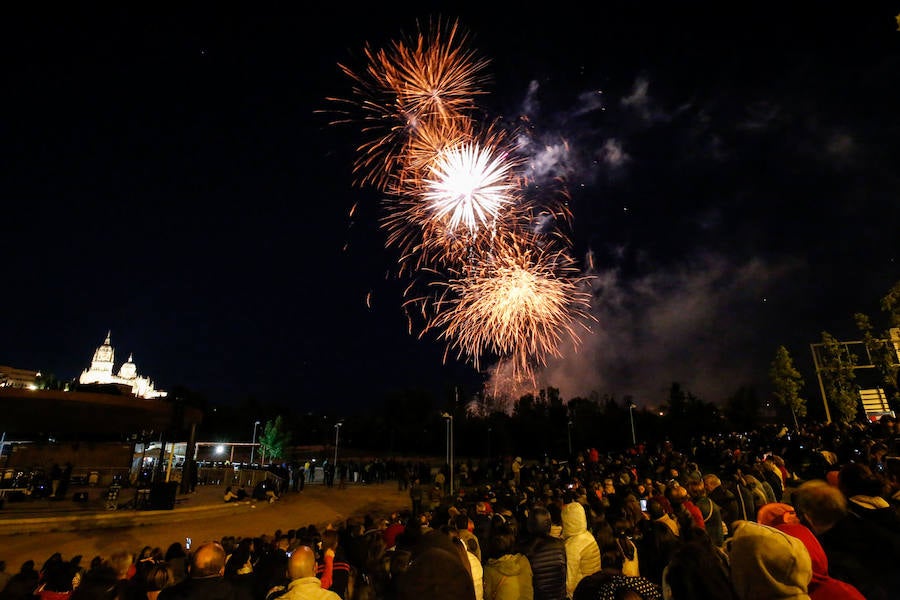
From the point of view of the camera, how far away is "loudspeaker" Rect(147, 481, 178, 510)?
18.2 m

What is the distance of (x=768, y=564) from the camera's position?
2641 millimetres

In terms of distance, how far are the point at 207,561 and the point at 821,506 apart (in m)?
4.56

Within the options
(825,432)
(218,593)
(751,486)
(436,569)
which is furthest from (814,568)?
(825,432)

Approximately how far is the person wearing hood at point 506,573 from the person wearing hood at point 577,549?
2.37ft

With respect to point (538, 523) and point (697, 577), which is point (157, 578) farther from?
point (697, 577)

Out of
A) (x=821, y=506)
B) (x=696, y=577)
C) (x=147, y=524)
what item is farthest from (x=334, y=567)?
(x=147, y=524)

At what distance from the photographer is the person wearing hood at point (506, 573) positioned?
4785 millimetres

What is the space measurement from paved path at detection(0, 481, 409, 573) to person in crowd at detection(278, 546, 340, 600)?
10.4m

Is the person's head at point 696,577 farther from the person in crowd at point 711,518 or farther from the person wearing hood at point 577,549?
the person in crowd at point 711,518

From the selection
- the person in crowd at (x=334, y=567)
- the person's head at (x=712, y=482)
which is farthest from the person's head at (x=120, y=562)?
the person's head at (x=712, y=482)

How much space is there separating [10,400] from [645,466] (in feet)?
84.8

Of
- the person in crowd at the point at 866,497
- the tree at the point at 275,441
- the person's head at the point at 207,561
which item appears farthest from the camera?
the tree at the point at 275,441

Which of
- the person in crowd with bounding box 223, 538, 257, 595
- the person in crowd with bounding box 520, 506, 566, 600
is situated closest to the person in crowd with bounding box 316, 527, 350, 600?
the person in crowd with bounding box 223, 538, 257, 595

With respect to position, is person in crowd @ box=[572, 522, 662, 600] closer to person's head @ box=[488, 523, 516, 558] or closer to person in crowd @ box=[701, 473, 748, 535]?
person's head @ box=[488, 523, 516, 558]
